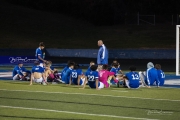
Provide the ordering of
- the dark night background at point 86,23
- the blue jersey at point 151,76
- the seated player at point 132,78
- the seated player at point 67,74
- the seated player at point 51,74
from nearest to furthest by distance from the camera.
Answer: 1. the seated player at point 132,78
2. the blue jersey at point 151,76
3. the seated player at point 67,74
4. the seated player at point 51,74
5. the dark night background at point 86,23

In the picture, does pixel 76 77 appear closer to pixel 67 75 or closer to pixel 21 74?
pixel 67 75

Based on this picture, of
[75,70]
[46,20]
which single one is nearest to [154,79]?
[75,70]

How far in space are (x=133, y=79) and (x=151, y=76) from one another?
1.21m

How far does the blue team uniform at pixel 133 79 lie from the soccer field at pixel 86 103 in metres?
0.37

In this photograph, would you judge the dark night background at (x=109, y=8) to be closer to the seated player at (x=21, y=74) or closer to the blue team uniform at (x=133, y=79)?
the seated player at (x=21, y=74)

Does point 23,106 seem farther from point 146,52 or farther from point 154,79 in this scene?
point 146,52

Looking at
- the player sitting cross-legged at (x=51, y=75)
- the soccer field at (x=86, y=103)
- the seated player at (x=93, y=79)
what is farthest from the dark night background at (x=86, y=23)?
the soccer field at (x=86, y=103)

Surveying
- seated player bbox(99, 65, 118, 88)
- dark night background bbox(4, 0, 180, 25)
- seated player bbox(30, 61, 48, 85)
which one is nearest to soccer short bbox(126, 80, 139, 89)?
seated player bbox(99, 65, 118, 88)

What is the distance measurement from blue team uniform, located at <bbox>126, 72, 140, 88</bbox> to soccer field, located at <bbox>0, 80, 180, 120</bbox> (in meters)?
0.37

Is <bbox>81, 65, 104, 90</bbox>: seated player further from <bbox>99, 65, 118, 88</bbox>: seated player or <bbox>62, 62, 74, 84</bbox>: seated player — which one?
<bbox>62, 62, 74, 84</bbox>: seated player

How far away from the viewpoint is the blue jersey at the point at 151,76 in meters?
20.5

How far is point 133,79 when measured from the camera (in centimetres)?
1961

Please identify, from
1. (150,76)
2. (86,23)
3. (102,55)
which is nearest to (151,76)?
(150,76)

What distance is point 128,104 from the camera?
14.9 meters
